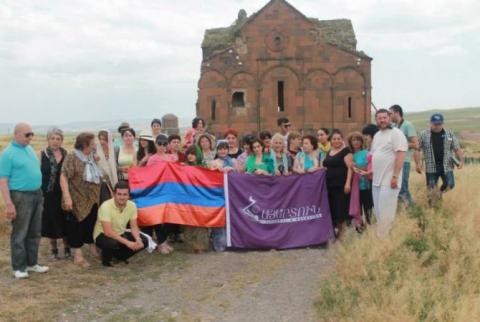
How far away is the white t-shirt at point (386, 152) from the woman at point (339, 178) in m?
0.68

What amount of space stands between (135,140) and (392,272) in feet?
15.2

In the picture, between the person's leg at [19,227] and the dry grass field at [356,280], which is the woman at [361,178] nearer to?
the dry grass field at [356,280]

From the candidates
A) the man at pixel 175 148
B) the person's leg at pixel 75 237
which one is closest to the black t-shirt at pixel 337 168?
the man at pixel 175 148

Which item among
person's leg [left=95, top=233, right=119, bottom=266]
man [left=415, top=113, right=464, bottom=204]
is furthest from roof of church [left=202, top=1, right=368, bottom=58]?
person's leg [left=95, top=233, right=119, bottom=266]

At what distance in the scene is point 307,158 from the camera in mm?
8336

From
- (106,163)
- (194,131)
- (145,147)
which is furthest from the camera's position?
(194,131)

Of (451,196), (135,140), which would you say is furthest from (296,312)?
(451,196)

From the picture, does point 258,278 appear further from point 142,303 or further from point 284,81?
point 284,81

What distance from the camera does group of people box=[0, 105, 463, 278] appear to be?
651 centimetres

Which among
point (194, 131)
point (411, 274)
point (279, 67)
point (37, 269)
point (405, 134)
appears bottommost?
point (37, 269)

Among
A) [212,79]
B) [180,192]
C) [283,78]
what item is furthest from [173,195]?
[283,78]

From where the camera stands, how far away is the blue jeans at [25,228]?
6336 mm

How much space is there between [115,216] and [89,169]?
74 centimetres

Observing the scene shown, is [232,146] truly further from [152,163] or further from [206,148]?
[152,163]
